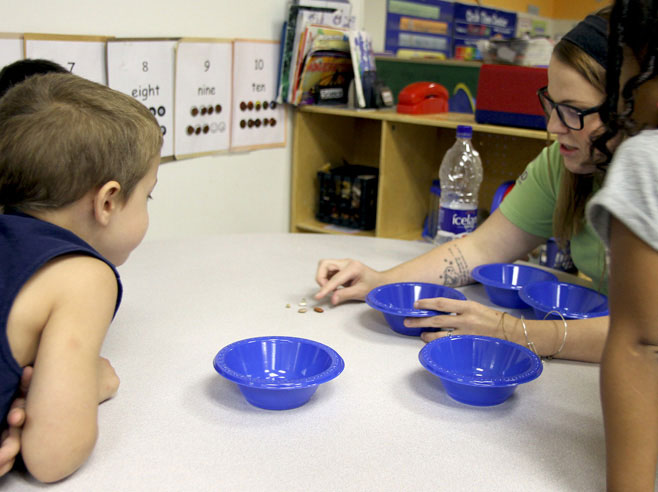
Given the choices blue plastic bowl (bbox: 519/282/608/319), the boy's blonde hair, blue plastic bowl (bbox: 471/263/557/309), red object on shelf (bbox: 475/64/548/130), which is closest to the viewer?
the boy's blonde hair

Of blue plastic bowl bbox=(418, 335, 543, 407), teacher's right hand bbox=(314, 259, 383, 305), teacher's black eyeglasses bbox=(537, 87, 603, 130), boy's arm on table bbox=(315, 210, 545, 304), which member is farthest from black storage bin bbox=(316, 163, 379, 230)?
blue plastic bowl bbox=(418, 335, 543, 407)

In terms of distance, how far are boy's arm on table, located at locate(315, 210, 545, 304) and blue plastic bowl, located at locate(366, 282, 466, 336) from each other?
0.22 feet

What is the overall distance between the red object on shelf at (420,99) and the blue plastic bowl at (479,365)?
Result: 1476 mm

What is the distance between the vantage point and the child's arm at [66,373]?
28.0 inches

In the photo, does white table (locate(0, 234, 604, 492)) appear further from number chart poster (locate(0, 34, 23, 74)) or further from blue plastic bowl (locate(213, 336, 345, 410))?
number chart poster (locate(0, 34, 23, 74))

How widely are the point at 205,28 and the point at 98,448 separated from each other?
169 cm

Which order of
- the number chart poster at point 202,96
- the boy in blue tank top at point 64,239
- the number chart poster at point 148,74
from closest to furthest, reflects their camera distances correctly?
the boy in blue tank top at point 64,239, the number chart poster at point 148,74, the number chart poster at point 202,96

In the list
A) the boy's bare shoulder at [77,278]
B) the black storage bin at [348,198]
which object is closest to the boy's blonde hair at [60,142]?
the boy's bare shoulder at [77,278]

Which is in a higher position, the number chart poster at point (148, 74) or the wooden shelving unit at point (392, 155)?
the number chart poster at point (148, 74)

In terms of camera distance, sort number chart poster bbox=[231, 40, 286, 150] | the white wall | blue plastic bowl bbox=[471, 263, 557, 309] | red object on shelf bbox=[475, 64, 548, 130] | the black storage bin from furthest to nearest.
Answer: the black storage bin
number chart poster bbox=[231, 40, 286, 150]
red object on shelf bbox=[475, 64, 548, 130]
the white wall
blue plastic bowl bbox=[471, 263, 557, 309]

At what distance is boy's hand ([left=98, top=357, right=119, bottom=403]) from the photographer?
0.87m

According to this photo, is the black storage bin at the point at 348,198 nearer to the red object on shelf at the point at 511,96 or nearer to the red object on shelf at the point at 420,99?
the red object on shelf at the point at 420,99

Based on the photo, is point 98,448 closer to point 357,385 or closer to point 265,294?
point 357,385

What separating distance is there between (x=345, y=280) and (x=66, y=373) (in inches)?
26.2
